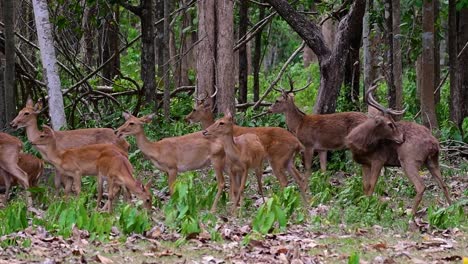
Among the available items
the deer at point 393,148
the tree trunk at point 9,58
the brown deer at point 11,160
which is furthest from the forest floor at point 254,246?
the tree trunk at point 9,58

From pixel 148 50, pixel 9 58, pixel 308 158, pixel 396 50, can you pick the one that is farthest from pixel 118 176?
pixel 148 50

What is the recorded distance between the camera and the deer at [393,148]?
457 inches

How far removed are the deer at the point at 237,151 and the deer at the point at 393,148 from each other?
125 centimetres

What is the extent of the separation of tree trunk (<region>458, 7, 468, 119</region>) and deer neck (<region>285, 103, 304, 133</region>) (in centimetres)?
378

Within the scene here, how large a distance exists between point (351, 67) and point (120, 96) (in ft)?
17.2

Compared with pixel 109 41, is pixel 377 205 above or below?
below

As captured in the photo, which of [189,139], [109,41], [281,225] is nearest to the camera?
[281,225]

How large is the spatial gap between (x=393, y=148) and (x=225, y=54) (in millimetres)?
6382

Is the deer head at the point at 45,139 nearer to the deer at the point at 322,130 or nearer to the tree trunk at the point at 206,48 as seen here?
the deer at the point at 322,130

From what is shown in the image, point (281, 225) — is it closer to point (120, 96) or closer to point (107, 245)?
point (107, 245)

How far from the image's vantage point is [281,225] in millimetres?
9273

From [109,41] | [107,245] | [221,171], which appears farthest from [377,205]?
[109,41]

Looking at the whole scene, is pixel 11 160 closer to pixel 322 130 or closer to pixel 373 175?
pixel 373 175

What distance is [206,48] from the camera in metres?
18.5
